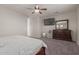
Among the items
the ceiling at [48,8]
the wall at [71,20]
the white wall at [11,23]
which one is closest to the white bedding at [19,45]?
the white wall at [11,23]

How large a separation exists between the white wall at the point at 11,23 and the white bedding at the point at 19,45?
0.23 feet

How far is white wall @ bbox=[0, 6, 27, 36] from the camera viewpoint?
3.26 feet

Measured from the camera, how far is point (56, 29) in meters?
1.15

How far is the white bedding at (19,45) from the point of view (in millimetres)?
953

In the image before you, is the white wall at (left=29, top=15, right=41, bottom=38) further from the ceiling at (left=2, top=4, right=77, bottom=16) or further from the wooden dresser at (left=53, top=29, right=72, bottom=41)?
the wooden dresser at (left=53, top=29, right=72, bottom=41)

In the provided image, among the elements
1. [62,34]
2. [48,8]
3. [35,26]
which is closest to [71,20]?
[62,34]

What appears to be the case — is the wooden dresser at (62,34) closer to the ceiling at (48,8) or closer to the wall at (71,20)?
the wall at (71,20)

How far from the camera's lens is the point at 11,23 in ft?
3.43

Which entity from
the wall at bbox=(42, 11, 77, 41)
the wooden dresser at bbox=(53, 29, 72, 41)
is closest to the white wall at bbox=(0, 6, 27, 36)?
the wall at bbox=(42, 11, 77, 41)

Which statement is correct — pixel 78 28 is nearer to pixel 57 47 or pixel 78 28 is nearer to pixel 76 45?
pixel 76 45

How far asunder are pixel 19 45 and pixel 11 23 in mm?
289
